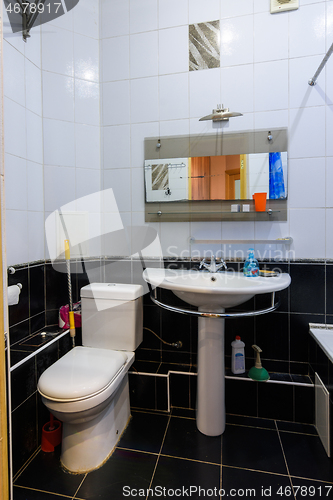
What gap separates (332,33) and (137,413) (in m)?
2.47

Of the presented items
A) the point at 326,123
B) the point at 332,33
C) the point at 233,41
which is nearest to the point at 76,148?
the point at 233,41

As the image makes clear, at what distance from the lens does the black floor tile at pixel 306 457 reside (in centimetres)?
133

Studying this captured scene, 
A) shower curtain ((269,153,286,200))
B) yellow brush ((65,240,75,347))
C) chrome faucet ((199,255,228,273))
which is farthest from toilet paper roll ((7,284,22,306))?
shower curtain ((269,153,286,200))

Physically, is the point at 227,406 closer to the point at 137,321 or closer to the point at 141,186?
the point at 137,321

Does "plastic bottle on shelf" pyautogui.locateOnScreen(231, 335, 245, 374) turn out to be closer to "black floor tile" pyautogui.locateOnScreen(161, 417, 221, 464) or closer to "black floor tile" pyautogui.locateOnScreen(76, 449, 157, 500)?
"black floor tile" pyautogui.locateOnScreen(161, 417, 221, 464)

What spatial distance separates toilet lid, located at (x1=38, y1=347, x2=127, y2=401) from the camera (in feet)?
4.14

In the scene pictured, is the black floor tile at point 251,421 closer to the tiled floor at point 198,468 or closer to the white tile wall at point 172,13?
the tiled floor at point 198,468

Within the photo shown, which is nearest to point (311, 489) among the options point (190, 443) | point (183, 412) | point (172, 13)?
point (190, 443)

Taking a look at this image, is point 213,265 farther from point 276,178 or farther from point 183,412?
point 183,412

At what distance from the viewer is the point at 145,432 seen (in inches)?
63.4

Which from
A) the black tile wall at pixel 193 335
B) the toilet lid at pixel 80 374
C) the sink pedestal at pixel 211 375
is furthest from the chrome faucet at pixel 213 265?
the toilet lid at pixel 80 374

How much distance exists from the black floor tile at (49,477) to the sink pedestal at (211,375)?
0.67 meters

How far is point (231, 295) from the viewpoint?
4.35ft

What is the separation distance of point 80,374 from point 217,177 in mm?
1324
